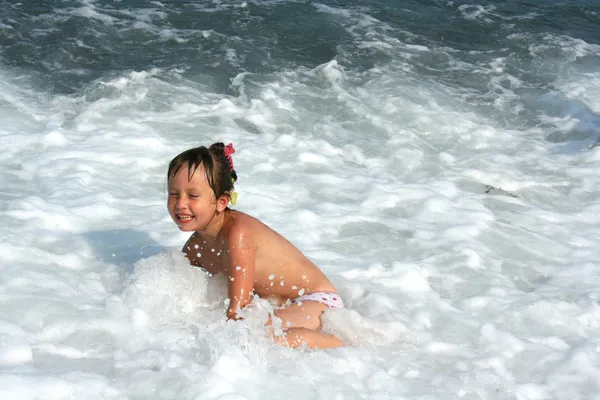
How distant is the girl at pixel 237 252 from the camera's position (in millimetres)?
3869

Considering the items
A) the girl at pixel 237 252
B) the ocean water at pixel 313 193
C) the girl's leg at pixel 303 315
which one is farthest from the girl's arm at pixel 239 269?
the girl's leg at pixel 303 315

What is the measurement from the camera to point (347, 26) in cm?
1041

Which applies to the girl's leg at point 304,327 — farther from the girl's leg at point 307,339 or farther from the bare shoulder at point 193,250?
the bare shoulder at point 193,250

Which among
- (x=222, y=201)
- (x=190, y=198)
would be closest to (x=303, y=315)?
(x=222, y=201)

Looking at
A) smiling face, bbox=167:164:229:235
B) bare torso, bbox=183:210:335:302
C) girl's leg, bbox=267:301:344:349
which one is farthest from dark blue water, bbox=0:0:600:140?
girl's leg, bbox=267:301:344:349

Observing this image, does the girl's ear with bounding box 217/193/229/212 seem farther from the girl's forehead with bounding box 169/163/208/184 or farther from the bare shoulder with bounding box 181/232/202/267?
the bare shoulder with bounding box 181/232/202/267

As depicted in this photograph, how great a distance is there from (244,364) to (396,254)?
6.12 ft

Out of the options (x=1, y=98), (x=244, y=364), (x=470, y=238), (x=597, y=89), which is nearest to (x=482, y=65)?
(x=597, y=89)

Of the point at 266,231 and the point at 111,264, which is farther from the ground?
Answer: the point at 266,231

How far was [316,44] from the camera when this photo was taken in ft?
31.4

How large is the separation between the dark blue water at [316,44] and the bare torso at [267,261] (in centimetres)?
384

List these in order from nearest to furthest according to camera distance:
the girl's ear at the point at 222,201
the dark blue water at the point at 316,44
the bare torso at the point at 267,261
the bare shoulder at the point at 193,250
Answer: the girl's ear at the point at 222,201 → the bare torso at the point at 267,261 → the bare shoulder at the point at 193,250 → the dark blue water at the point at 316,44

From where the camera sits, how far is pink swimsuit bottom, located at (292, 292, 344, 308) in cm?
415

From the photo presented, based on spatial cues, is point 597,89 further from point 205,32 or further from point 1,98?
point 1,98
